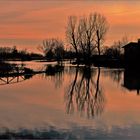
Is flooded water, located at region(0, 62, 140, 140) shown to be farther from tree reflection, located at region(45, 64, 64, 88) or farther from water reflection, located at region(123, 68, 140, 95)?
tree reflection, located at region(45, 64, 64, 88)

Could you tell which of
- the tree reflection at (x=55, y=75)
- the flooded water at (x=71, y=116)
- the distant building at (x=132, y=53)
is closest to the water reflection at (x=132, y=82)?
the tree reflection at (x=55, y=75)

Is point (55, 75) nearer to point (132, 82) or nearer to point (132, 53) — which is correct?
point (132, 82)

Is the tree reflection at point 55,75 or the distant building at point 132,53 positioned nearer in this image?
the tree reflection at point 55,75

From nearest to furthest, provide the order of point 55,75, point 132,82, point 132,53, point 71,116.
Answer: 1. point 71,116
2. point 132,82
3. point 55,75
4. point 132,53

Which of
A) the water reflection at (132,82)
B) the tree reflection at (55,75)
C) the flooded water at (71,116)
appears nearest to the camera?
the flooded water at (71,116)

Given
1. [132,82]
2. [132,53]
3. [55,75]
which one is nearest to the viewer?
[132,82]

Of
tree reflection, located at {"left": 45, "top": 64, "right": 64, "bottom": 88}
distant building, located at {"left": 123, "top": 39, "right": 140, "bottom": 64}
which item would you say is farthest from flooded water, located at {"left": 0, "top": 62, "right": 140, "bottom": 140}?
distant building, located at {"left": 123, "top": 39, "right": 140, "bottom": 64}

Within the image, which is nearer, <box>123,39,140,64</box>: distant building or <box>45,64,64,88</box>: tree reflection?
<box>45,64,64,88</box>: tree reflection

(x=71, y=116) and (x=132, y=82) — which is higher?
(x=71, y=116)

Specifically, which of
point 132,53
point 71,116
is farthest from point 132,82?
point 132,53

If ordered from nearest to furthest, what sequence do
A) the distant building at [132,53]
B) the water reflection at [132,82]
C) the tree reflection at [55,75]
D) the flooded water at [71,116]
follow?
the flooded water at [71,116], the water reflection at [132,82], the tree reflection at [55,75], the distant building at [132,53]

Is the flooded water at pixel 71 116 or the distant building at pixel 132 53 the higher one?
the distant building at pixel 132 53

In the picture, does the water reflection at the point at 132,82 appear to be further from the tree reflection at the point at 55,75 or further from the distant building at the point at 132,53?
the distant building at the point at 132,53

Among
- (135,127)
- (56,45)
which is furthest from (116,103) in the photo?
(56,45)
